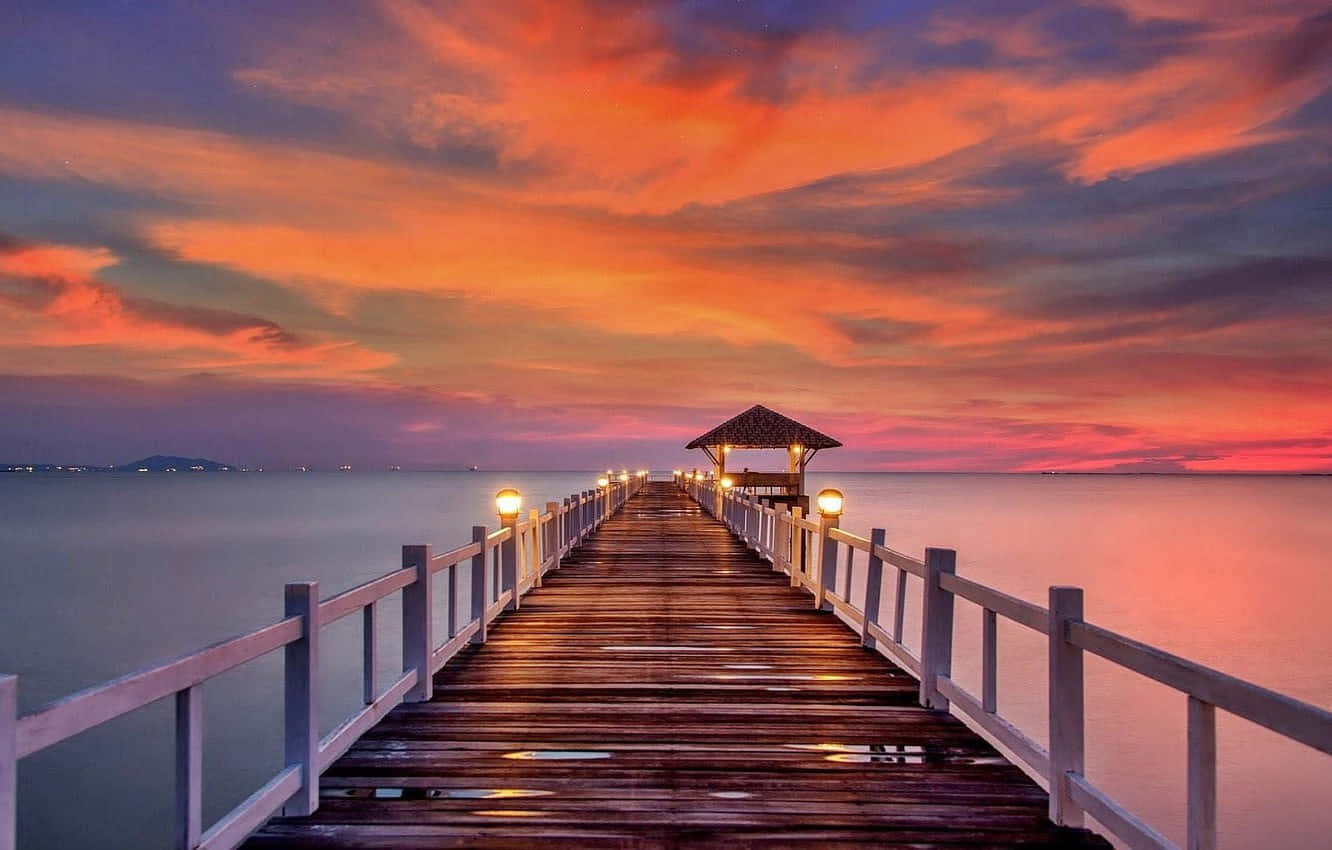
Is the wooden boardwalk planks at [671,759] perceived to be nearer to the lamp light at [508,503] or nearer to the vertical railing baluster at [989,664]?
the vertical railing baluster at [989,664]

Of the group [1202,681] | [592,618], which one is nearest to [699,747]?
[1202,681]

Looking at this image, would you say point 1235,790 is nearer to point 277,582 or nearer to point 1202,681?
point 1202,681

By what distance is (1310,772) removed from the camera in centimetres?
1587

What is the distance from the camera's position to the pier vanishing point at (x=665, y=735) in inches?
140

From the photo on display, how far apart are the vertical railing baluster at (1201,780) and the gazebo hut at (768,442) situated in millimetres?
33328

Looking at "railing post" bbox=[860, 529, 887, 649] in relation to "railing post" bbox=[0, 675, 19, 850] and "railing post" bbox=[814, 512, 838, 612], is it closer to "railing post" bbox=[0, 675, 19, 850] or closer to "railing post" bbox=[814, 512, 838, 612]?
"railing post" bbox=[814, 512, 838, 612]

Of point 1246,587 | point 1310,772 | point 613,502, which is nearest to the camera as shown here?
point 1310,772

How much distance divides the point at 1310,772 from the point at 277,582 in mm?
38118

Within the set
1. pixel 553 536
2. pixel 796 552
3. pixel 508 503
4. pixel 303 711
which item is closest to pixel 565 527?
pixel 553 536

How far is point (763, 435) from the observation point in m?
38.4

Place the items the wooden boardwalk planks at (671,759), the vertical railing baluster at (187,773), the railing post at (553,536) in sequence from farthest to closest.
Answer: the railing post at (553,536) → the wooden boardwalk planks at (671,759) → the vertical railing baluster at (187,773)

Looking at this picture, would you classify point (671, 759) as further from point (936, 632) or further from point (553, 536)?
point (553, 536)

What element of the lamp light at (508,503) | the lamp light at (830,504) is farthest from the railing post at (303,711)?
the lamp light at (830,504)

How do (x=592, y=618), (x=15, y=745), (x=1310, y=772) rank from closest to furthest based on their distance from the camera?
(x=15, y=745) → (x=592, y=618) → (x=1310, y=772)
